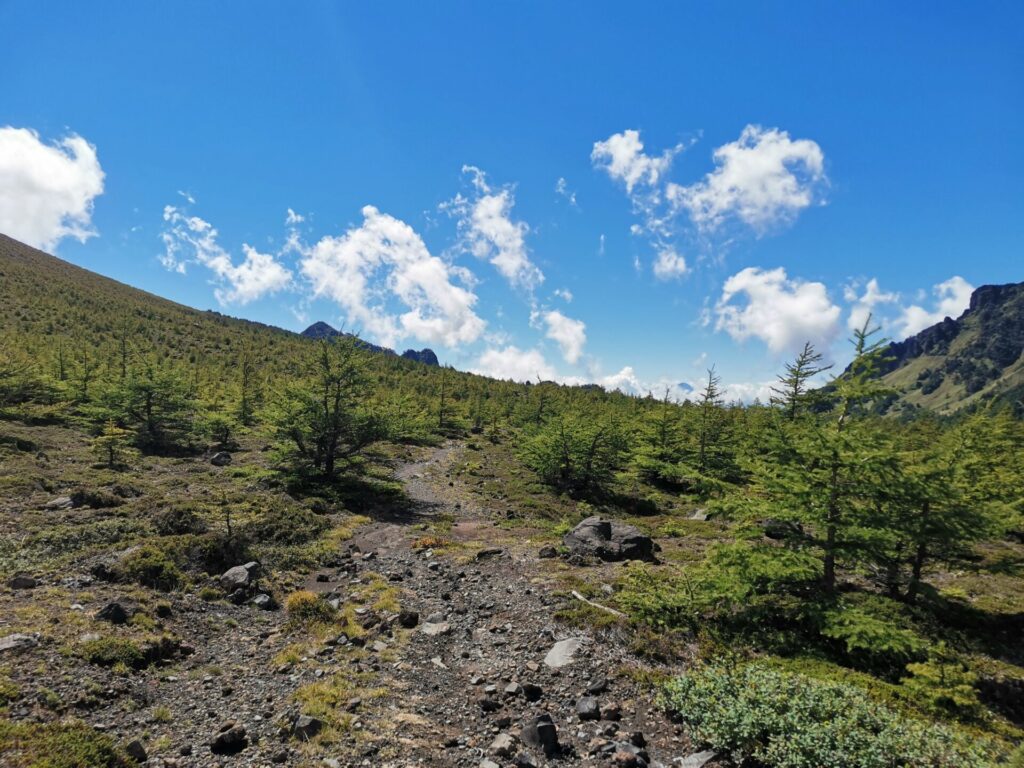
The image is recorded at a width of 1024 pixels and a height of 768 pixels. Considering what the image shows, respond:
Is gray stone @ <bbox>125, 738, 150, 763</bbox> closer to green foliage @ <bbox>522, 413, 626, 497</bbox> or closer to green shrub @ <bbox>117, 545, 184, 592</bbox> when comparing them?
green shrub @ <bbox>117, 545, 184, 592</bbox>

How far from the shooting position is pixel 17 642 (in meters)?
8.72

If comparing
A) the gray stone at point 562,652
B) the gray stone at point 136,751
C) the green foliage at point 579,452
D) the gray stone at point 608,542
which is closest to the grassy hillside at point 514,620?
the gray stone at point 136,751

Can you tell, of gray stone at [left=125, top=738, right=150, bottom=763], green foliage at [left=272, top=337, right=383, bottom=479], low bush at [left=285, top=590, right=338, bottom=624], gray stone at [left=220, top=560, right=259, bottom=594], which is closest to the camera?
gray stone at [left=125, top=738, right=150, bottom=763]

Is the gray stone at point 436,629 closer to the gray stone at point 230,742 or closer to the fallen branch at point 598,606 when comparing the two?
the fallen branch at point 598,606

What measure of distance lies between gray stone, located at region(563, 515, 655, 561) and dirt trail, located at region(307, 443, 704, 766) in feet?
6.08

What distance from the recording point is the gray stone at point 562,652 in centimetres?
976

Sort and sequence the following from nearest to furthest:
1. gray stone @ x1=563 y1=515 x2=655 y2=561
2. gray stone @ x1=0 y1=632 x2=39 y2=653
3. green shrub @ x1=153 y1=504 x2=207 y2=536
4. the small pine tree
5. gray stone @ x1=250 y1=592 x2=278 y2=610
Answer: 1. gray stone @ x1=0 y1=632 x2=39 y2=653
2. gray stone @ x1=250 y1=592 x2=278 y2=610
3. green shrub @ x1=153 y1=504 x2=207 y2=536
4. gray stone @ x1=563 y1=515 x2=655 y2=561
5. the small pine tree

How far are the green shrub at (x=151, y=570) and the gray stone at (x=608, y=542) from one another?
1272 cm

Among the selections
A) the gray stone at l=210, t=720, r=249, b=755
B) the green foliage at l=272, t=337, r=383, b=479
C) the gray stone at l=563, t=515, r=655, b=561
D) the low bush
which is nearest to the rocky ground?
the gray stone at l=210, t=720, r=249, b=755

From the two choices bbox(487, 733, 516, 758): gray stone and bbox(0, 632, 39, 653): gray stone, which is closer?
bbox(487, 733, 516, 758): gray stone

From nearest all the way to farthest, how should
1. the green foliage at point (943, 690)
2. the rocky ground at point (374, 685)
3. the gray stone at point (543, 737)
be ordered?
1. the rocky ground at point (374, 685)
2. the gray stone at point (543, 737)
3. the green foliage at point (943, 690)

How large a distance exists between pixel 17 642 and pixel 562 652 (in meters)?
10.6

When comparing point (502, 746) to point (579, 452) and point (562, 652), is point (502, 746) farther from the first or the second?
point (579, 452)

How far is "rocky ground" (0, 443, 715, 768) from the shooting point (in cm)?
729
